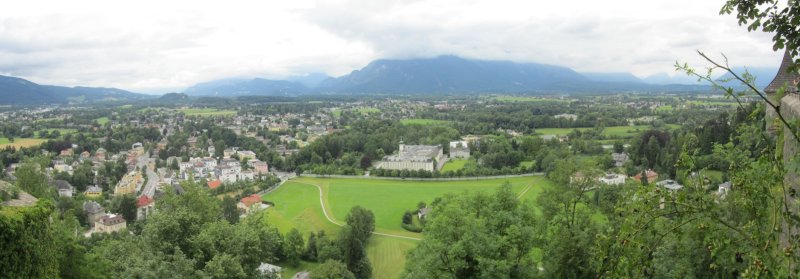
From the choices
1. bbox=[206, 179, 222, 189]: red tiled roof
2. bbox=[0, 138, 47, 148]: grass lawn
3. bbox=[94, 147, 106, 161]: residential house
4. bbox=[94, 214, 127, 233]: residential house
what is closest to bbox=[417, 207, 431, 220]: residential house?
bbox=[94, 214, 127, 233]: residential house

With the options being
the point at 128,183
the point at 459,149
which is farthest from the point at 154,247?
the point at 459,149

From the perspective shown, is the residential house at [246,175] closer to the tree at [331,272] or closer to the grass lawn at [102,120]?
the tree at [331,272]

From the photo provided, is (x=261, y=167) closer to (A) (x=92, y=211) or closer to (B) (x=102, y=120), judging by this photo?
(A) (x=92, y=211)

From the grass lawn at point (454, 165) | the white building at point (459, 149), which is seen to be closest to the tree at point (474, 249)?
the grass lawn at point (454, 165)

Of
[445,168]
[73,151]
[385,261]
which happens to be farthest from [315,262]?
[73,151]

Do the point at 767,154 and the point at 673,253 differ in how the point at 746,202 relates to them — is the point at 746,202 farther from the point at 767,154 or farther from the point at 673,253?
the point at 673,253

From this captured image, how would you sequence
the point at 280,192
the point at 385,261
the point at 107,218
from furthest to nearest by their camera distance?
the point at 280,192 → the point at 107,218 → the point at 385,261
